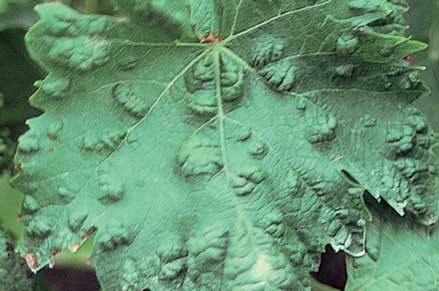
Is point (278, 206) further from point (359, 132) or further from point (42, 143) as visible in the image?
point (42, 143)

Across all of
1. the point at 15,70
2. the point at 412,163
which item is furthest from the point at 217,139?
the point at 15,70

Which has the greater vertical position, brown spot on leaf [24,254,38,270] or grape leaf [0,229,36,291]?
brown spot on leaf [24,254,38,270]

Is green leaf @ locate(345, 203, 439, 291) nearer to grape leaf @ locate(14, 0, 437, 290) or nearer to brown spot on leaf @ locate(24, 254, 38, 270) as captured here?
grape leaf @ locate(14, 0, 437, 290)

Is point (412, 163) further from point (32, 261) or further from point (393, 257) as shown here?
point (32, 261)

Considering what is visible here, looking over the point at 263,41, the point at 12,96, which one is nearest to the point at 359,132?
the point at 263,41

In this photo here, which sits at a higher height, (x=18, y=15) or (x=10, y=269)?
(x=18, y=15)

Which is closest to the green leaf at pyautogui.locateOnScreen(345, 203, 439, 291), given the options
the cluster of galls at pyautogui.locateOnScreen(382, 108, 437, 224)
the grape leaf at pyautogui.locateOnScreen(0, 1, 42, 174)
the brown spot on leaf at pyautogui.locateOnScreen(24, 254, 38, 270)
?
the cluster of galls at pyautogui.locateOnScreen(382, 108, 437, 224)

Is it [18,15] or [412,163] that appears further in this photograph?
[18,15]
